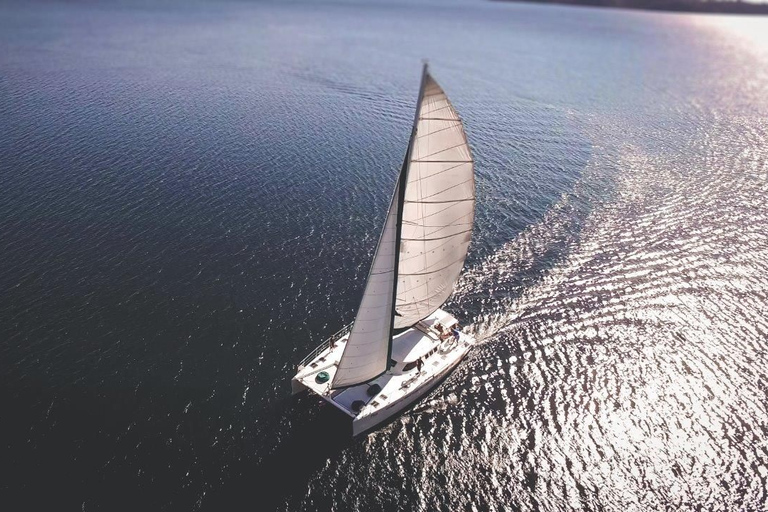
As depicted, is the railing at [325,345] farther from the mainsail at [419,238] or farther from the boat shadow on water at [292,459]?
the mainsail at [419,238]

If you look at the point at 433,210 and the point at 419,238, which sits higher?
the point at 433,210

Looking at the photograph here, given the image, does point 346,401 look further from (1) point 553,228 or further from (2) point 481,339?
(1) point 553,228

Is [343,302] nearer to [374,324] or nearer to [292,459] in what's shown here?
[374,324]

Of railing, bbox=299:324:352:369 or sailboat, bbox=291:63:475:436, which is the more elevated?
sailboat, bbox=291:63:475:436

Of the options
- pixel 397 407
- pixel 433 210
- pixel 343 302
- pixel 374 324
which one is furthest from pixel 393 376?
pixel 433 210

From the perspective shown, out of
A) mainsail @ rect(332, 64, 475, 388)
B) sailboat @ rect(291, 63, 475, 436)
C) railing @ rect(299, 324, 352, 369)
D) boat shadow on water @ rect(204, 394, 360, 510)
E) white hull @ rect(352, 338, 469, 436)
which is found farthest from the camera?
railing @ rect(299, 324, 352, 369)

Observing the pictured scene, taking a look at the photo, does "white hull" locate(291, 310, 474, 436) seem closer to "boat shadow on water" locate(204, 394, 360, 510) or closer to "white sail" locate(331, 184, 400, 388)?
"white sail" locate(331, 184, 400, 388)

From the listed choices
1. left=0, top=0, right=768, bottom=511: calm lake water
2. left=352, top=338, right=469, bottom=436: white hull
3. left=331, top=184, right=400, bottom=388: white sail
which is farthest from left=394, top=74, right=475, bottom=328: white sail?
left=0, top=0, right=768, bottom=511: calm lake water

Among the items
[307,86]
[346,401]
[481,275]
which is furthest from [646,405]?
[307,86]
